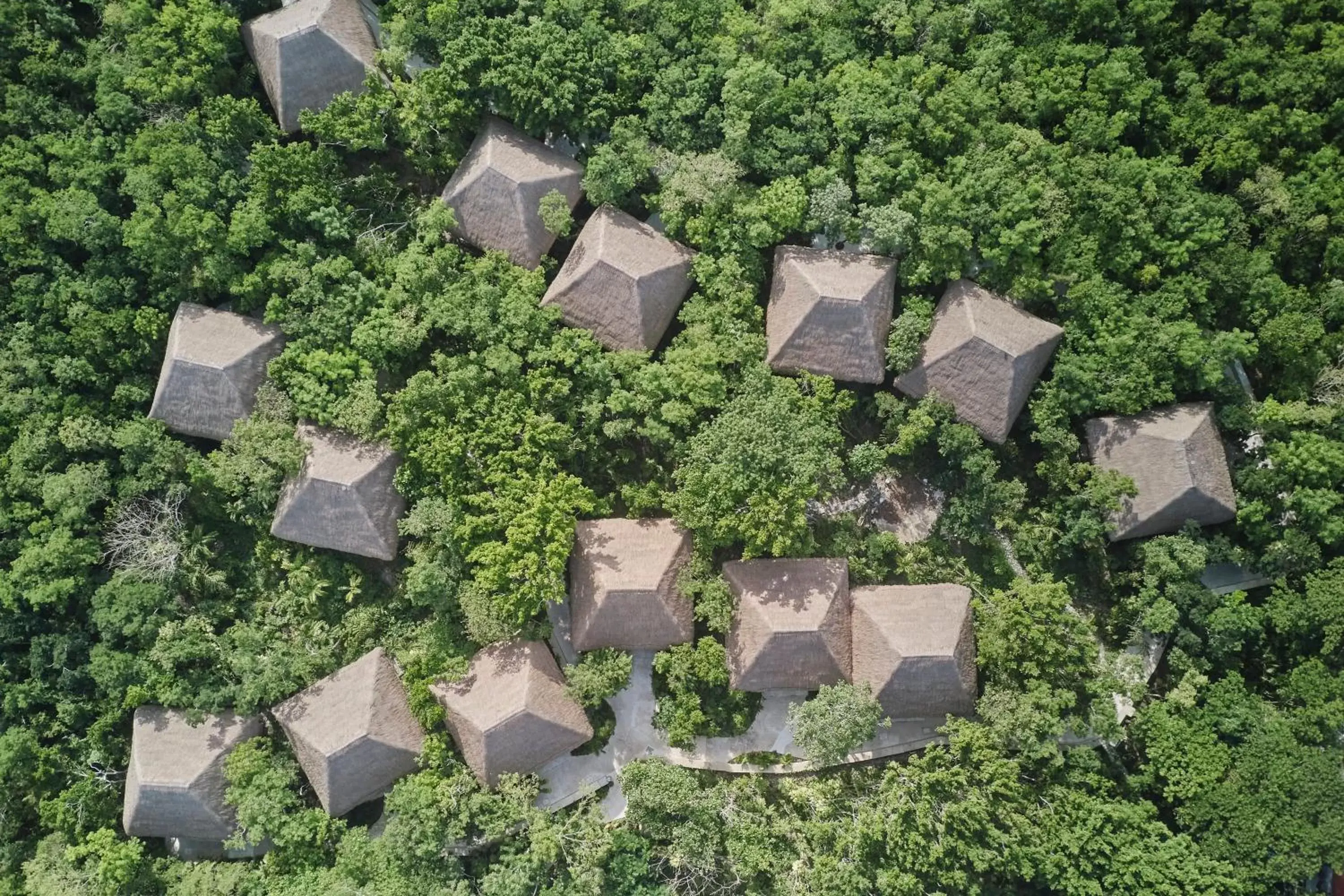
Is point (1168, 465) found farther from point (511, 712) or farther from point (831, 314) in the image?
point (511, 712)

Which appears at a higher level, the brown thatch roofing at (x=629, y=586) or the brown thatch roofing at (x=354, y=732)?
the brown thatch roofing at (x=629, y=586)

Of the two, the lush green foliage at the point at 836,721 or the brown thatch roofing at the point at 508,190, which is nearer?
the lush green foliage at the point at 836,721

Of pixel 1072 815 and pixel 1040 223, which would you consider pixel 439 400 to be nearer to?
pixel 1040 223

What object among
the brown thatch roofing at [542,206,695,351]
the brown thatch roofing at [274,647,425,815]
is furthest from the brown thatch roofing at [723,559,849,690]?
the brown thatch roofing at [274,647,425,815]

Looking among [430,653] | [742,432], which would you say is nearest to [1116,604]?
[742,432]

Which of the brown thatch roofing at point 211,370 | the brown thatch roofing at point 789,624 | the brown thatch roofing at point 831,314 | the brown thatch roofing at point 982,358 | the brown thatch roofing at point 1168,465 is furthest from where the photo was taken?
the brown thatch roofing at point 211,370

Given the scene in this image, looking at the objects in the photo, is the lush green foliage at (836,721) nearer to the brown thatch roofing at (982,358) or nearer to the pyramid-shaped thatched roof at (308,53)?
the brown thatch roofing at (982,358)

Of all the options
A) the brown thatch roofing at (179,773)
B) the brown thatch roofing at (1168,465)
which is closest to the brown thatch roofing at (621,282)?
the brown thatch roofing at (1168,465)

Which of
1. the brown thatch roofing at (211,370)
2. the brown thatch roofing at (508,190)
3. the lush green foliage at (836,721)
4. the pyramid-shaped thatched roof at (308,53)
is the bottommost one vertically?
the lush green foliage at (836,721)
